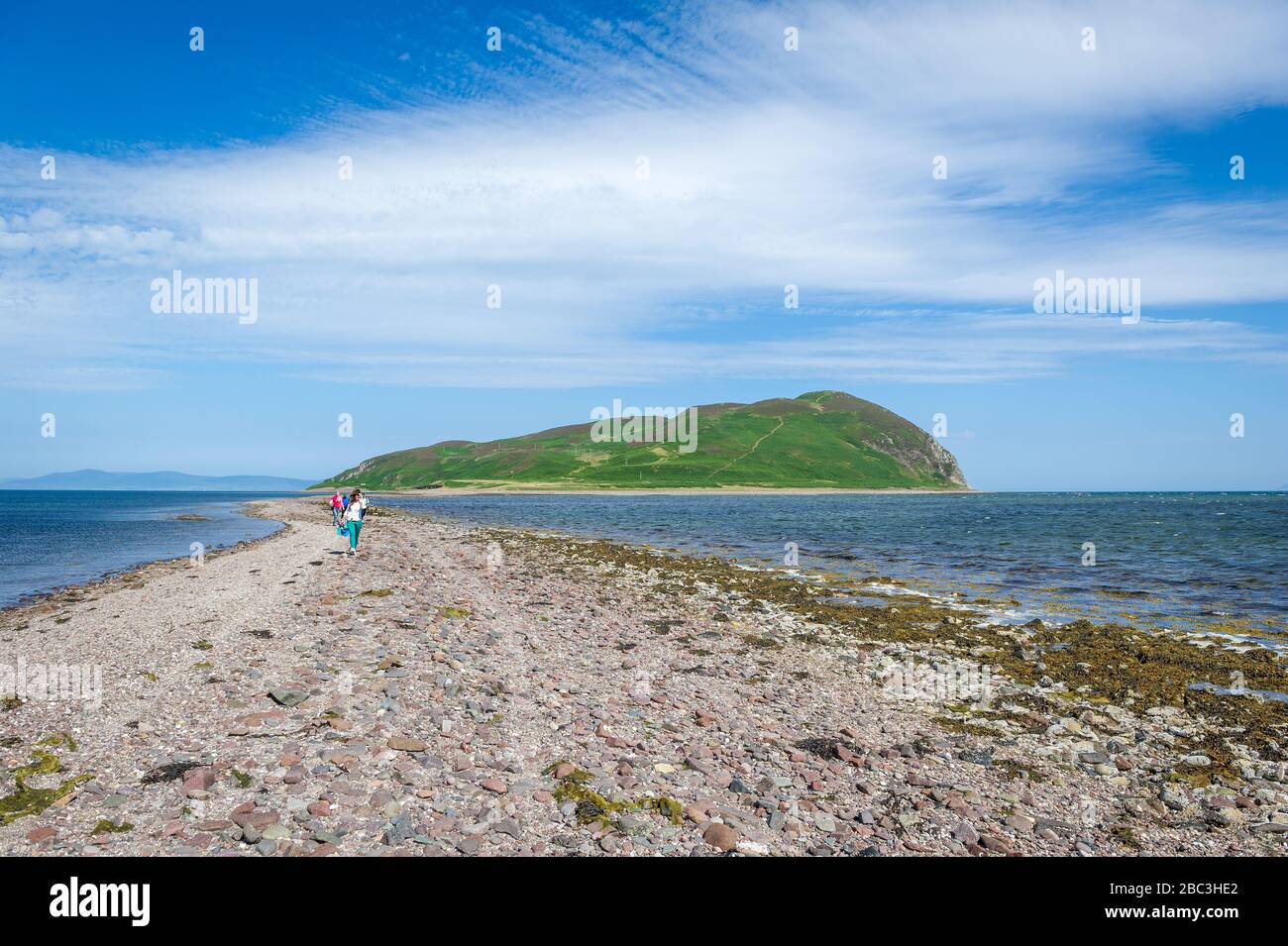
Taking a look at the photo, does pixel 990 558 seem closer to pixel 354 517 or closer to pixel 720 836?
pixel 354 517

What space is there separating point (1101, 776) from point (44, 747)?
18466 millimetres

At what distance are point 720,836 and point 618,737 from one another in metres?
4.11

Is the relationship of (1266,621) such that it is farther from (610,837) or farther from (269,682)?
(269,682)

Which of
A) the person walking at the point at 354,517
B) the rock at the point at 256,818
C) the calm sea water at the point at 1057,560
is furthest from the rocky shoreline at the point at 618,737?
the person walking at the point at 354,517

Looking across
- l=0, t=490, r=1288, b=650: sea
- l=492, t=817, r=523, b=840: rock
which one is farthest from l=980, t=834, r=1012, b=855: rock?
l=0, t=490, r=1288, b=650: sea

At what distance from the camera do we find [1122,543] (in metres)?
60.4

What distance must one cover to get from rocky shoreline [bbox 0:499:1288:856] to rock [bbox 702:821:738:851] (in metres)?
0.04

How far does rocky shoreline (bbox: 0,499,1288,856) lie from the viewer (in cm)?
948

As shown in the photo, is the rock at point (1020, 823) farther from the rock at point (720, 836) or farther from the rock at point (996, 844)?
the rock at point (720, 836)

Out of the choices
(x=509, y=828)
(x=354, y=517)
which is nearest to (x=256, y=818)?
(x=509, y=828)

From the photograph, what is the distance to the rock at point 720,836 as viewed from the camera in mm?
9251

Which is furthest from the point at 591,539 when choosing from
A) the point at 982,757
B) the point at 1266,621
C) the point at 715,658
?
the point at 982,757

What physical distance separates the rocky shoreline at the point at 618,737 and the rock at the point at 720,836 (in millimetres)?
38
